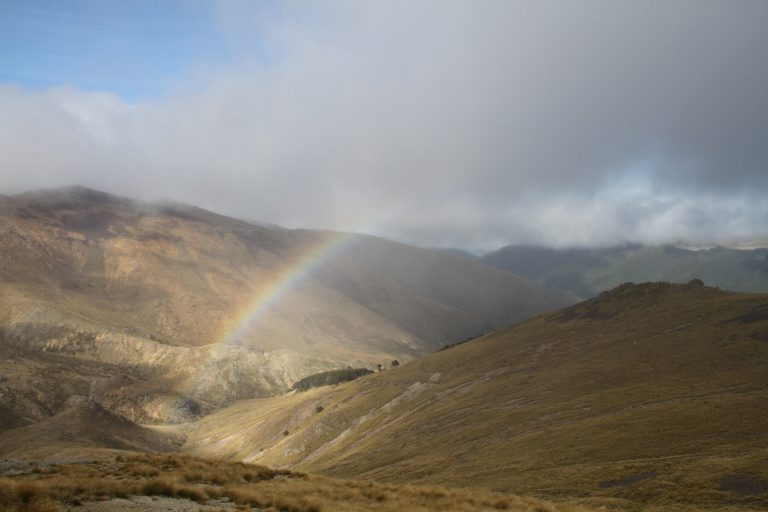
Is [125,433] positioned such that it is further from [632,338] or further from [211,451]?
[632,338]

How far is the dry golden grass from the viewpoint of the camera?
15570 mm

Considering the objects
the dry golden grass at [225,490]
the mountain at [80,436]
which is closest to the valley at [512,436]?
the dry golden grass at [225,490]

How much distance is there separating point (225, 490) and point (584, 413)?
33965 millimetres

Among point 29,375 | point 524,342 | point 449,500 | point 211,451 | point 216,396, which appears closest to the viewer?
point 449,500

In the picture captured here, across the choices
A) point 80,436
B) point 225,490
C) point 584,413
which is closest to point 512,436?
point 584,413

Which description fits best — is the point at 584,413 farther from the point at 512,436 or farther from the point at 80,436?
the point at 80,436

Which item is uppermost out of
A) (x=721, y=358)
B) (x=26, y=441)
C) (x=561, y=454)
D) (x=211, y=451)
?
(x=721, y=358)

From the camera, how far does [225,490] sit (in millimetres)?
20078

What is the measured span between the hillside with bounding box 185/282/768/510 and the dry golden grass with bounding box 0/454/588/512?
839 centimetres

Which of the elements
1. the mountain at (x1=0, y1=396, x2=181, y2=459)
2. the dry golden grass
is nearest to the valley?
the dry golden grass

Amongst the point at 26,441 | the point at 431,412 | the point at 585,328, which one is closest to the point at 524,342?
the point at 585,328

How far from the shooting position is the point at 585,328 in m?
79.1

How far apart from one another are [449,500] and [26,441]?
3702 inches

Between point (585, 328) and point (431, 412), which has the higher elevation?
point (585, 328)
